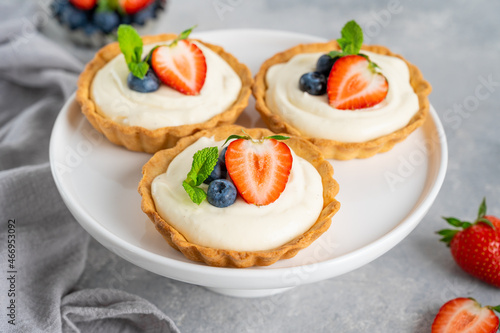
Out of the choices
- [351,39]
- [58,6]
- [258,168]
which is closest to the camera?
[258,168]

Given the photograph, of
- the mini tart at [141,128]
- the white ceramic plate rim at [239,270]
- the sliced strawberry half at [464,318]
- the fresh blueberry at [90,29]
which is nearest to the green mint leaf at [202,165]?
the white ceramic plate rim at [239,270]

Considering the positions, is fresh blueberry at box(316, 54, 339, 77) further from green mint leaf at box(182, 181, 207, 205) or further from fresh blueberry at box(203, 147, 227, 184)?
green mint leaf at box(182, 181, 207, 205)

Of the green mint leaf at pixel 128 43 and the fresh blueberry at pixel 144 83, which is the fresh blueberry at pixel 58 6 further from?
the fresh blueberry at pixel 144 83

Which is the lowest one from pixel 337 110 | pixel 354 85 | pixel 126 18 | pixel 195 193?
pixel 126 18

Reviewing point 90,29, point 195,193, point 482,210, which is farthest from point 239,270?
point 90,29

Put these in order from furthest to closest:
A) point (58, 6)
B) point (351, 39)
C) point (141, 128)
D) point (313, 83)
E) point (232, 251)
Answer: point (58, 6)
point (351, 39)
point (313, 83)
point (141, 128)
point (232, 251)

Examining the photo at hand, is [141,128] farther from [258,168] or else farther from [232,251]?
[232,251]
